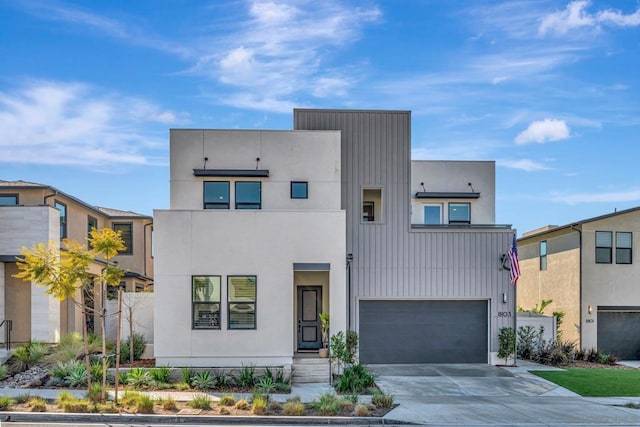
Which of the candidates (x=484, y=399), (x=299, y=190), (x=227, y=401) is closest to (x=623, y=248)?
(x=484, y=399)

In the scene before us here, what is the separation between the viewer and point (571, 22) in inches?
641

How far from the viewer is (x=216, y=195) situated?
60.4ft

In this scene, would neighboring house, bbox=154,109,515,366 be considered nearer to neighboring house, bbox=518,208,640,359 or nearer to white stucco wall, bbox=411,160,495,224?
white stucco wall, bbox=411,160,495,224

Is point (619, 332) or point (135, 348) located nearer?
point (135, 348)

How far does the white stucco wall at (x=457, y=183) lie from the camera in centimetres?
2366

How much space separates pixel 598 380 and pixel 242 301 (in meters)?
10.9

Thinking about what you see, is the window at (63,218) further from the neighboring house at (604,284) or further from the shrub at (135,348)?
the neighboring house at (604,284)

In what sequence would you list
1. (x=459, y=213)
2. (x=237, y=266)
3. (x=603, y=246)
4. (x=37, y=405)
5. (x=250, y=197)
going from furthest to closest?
(x=459, y=213) → (x=603, y=246) → (x=250, y=197) → (x=237, y=266) → (x=37, y=405)

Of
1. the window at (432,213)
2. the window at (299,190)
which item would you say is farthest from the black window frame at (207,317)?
the window at (432,213)

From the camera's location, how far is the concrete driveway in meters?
12.0

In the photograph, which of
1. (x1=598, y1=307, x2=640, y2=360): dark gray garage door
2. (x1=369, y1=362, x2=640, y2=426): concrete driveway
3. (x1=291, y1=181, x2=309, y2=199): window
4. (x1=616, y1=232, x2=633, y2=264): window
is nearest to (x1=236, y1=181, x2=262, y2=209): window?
(x1=291, y1=181, x2=309, y2=199): window

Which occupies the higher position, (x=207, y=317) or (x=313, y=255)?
(x=313, y=255)

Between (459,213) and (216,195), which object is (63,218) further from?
(459,213)

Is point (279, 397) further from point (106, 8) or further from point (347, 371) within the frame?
point (106, 8)
